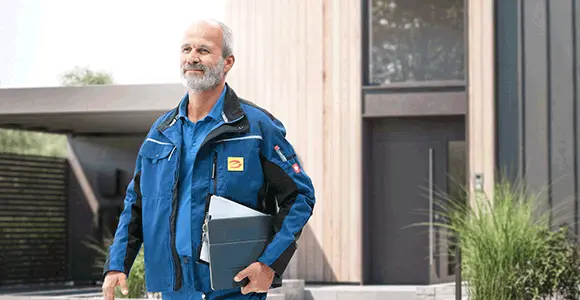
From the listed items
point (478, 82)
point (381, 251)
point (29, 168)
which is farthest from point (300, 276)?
point (29, 168)

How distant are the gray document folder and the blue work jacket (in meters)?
0.04

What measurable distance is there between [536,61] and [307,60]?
2.79m

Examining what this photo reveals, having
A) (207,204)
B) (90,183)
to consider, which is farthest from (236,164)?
(90,183)

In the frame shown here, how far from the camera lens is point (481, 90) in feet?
41.9

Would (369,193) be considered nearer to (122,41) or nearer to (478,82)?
(478,82)

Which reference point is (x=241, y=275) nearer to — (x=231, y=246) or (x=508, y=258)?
(x=231, y=246)

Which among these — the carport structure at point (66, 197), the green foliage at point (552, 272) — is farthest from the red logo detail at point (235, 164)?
the carport structure at point (66, 197)

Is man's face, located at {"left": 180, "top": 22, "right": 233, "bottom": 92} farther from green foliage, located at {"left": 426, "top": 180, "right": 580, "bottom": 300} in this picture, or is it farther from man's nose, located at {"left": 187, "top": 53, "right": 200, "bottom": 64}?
green foliage, located at {"left": 426, "top": 180, "right": 580, "bottom": 300}

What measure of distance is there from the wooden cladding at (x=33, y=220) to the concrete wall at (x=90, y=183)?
0.58 ft

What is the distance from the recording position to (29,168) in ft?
58.1

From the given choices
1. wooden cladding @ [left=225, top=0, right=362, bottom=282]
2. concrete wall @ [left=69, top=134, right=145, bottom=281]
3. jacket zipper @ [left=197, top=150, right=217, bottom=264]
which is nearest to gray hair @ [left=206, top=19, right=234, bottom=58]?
jacket zipper @ [left=197, top=150, right=217, bottom=264]

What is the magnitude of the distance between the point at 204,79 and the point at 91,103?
11.1 meters

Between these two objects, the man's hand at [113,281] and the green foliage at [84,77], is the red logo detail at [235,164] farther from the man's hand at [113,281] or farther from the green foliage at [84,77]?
the green foliage at [84,77]

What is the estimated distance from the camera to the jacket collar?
309cm
